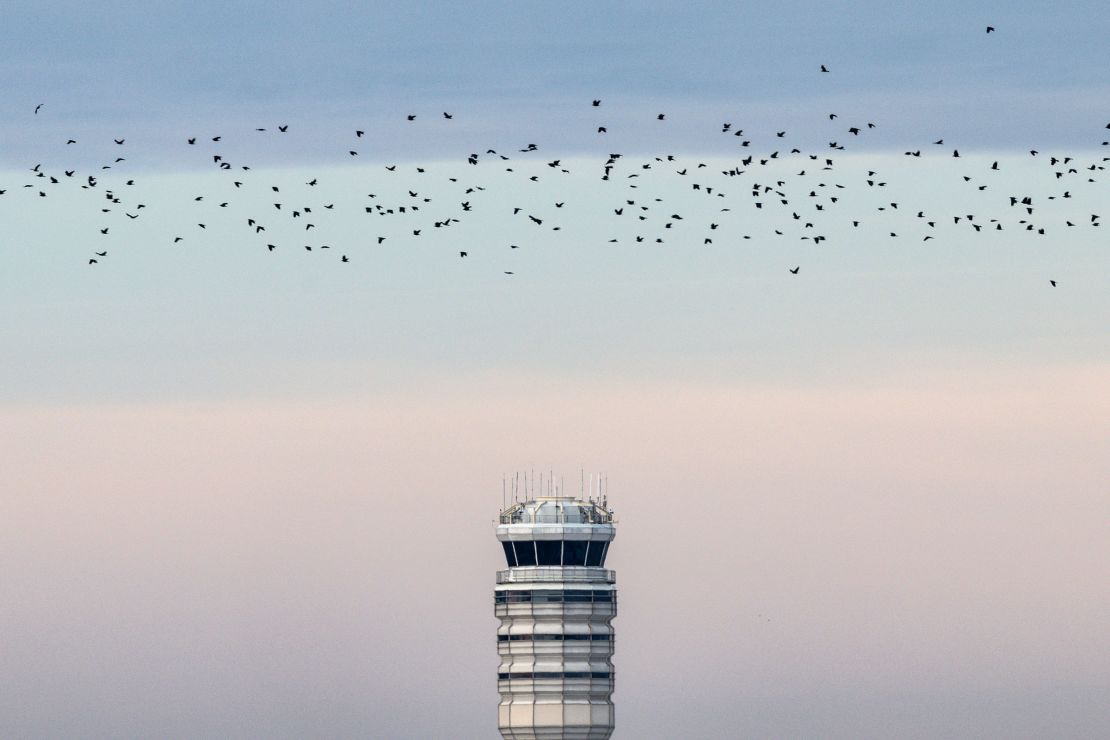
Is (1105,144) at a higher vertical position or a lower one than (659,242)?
lower

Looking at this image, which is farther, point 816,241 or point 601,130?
point 816,241

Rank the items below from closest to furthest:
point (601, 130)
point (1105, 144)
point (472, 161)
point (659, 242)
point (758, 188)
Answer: point (1105, 144), point (601, 130), point (472, 161), point (758, 188), point (659, 242)

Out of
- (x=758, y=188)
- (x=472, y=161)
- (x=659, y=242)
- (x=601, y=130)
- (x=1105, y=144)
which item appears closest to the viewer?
(x=1105, y=144)

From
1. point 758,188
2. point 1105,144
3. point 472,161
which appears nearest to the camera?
point 1105,144

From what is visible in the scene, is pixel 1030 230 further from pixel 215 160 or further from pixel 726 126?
pixel 215 160

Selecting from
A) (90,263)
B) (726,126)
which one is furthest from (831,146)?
(90,263)

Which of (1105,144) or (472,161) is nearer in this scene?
(1105,144)

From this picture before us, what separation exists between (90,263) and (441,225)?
2038 centimetres

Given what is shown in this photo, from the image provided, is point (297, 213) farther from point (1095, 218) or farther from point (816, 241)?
point (1095, 218)

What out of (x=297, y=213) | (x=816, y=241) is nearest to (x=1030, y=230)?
(x=816, y=241)

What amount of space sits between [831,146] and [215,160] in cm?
3220

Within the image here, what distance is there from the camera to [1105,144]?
120375mm

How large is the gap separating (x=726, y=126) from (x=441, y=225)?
25550 mm

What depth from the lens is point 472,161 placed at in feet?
465
